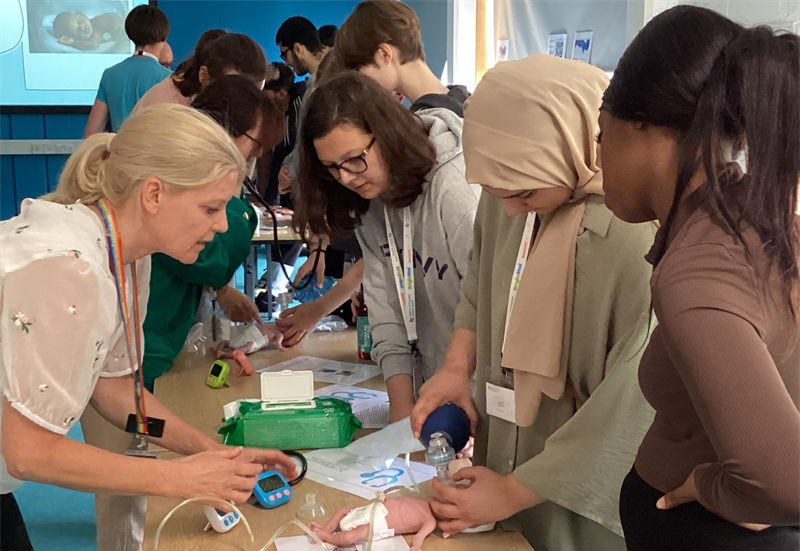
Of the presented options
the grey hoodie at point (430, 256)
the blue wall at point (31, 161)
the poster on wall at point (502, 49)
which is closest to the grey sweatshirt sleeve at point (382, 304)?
the grey hoodie at point (430, 256)

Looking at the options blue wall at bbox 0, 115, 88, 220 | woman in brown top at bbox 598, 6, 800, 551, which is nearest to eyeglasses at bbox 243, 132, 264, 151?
woman in brown top at bbox 598, 6, 800, 551

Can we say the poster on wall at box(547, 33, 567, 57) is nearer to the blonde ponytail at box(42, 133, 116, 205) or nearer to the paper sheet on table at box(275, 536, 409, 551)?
the blonde ponytail at box(42, 133, 116, 205)

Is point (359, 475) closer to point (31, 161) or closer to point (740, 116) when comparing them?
point (740, 116)

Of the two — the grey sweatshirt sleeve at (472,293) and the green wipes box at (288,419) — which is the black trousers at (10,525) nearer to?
the green wipes box at (288,419)

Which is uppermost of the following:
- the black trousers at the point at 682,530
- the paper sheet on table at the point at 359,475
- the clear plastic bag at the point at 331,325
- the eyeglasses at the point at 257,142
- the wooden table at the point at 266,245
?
the eyeglasses at the point at 257,142

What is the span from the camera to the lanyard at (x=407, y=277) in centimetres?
186

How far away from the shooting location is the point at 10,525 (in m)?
1.44

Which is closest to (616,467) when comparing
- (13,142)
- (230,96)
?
(230,96)

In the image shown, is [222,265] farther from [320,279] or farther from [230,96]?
[320,279]

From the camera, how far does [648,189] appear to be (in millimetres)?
825

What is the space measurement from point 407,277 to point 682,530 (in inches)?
43.4

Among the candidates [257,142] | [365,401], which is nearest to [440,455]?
[365,401]

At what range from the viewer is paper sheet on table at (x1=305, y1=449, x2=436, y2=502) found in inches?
55.4

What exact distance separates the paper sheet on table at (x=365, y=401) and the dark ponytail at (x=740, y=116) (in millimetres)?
1129
